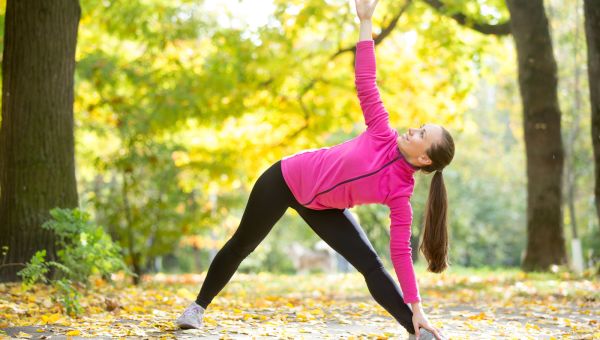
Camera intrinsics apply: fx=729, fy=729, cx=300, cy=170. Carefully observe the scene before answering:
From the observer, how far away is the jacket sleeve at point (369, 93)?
163 inches

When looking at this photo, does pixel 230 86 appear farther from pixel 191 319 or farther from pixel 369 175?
pixel 369 175

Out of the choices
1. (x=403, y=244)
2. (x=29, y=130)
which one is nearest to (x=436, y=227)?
(x=403, y=244)

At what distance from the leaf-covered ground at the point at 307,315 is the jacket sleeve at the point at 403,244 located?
84 centimetres

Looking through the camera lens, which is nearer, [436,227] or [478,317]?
[436,227]

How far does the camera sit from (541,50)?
11227 millimetres

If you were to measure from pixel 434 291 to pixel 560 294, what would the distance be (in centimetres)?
169

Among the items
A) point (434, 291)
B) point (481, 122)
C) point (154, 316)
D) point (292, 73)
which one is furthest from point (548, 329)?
point (481, 122)

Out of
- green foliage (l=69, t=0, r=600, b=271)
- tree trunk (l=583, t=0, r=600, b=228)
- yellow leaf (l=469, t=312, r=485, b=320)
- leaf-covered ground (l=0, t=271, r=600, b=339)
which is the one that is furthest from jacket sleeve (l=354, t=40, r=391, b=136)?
green foliage (l=69, t=0, r=600, b=271)

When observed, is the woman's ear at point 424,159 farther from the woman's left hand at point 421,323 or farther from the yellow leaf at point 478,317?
the yellow leaf at point 478,317

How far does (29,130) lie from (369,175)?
4.19 metres

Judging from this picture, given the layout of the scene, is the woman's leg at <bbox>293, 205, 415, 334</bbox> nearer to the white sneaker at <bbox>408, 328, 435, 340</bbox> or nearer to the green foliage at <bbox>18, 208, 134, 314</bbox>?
the white sneaker at <bbox>408, 328, 435, 340</bbox>

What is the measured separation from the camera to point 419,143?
3973 mm

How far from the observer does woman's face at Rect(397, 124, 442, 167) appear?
156 inches

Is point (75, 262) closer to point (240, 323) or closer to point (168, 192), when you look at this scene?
point (240, 323)
